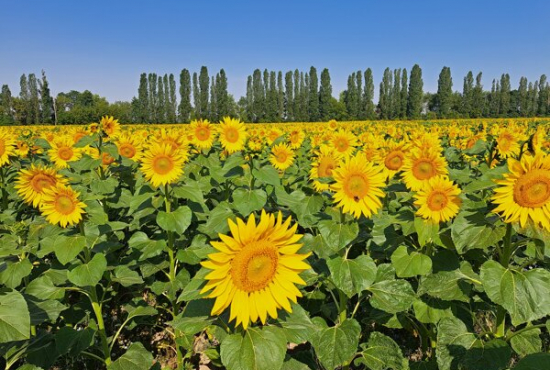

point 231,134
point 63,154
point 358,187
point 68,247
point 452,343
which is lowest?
point 452,343

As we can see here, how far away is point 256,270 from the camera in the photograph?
1608 mm

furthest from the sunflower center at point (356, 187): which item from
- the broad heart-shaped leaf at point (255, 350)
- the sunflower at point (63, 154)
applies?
the sunflower at point (63, 154)

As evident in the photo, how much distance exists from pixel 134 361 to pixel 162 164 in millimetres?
1626

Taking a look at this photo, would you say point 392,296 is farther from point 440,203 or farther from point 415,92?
point 415,92

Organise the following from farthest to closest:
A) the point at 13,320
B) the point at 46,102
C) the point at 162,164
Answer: the point at 46,102, the point at 162,164, the point at 13,320

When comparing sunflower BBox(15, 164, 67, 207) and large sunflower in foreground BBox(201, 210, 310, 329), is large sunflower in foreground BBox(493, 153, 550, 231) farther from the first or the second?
sunflower BBox(15, 164, 67, 207)

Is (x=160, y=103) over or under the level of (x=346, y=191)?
over

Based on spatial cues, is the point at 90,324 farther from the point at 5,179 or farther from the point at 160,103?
the point at 160,103

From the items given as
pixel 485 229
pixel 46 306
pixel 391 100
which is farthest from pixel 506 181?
pixel 391 100

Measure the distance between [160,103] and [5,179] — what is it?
67.5m

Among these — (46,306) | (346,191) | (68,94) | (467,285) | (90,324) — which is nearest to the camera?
(46,306)

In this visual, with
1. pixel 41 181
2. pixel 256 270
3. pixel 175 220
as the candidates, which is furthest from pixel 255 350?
pixel 41 181

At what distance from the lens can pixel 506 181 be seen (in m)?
2.08

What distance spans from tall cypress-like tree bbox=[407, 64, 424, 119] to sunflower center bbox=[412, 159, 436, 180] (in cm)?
6069
